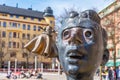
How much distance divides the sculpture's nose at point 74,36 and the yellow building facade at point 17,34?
7038 centimetres

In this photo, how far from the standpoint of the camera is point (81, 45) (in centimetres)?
222

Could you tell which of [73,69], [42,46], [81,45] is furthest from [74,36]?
[42,46]

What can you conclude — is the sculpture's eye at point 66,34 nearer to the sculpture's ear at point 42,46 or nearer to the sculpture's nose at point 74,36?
the sculpture's nose at point 74,36

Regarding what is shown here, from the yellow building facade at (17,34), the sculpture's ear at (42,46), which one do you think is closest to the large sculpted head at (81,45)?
the sculpture's ear at (42,46)

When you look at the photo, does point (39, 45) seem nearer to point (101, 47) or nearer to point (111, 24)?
point (101, 47)

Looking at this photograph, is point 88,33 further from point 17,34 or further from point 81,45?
point 17,34

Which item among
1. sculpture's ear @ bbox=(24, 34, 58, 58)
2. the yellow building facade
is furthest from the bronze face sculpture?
the yellow building facade

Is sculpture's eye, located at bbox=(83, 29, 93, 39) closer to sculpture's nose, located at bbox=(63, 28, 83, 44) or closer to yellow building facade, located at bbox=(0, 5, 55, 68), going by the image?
sculpture's nose, located at bbox=(63, 28, 83, 44)

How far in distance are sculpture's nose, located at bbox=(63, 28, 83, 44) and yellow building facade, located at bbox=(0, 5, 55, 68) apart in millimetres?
70376

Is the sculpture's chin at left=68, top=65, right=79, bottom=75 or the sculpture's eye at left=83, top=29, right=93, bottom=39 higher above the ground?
the sculpture's eye at left=83, top=29, right=93, bottom=39

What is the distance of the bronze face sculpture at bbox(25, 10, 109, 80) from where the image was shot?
2223 mm

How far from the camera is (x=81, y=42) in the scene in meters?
2.22

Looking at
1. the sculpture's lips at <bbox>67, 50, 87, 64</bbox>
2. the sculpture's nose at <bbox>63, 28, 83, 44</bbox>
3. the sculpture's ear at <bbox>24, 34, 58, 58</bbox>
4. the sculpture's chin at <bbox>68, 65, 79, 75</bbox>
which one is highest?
the sculpture's nose at <bbox>63, 28, 83, 44</bbox>

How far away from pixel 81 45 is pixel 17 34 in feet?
264
